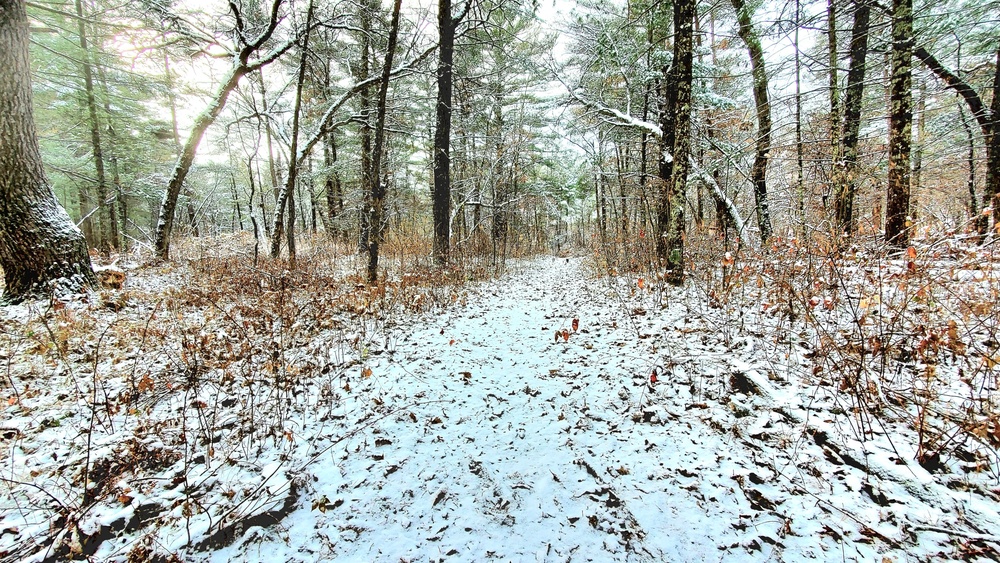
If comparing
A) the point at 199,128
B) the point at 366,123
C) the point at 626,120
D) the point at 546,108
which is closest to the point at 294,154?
the point at 366,123

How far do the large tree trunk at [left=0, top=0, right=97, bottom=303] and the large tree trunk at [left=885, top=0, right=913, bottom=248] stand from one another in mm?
13159

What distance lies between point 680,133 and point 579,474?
19.7 feet

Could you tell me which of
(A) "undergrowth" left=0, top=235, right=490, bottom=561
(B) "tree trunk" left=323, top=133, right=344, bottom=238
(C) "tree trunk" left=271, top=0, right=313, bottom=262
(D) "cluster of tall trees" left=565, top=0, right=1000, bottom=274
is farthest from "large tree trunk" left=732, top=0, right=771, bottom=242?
(B) "tree trunk" left=323, top=133, right=344, bottom=238

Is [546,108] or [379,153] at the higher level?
[546,108]

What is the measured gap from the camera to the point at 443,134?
9.01 metres

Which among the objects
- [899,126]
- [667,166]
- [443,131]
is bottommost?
[667,166]

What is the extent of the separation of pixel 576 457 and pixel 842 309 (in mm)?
3696

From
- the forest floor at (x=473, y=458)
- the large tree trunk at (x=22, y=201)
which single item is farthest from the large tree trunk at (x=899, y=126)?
the large tree trunk at (x=22, y=201)

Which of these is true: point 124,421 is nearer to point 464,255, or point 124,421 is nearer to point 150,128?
point 464,255

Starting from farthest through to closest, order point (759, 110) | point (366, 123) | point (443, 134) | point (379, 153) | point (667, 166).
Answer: point (366, 123), point (443, 134), point (759, 110), point (667, 166), point (379, 153)

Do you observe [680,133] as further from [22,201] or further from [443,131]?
[22,201]

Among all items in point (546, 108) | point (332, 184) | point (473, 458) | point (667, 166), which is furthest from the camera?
point (332, 184)

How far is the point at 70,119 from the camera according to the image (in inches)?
508

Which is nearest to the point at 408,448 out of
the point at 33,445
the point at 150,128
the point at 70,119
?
the point at 33,445
